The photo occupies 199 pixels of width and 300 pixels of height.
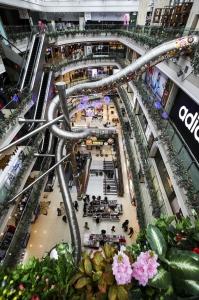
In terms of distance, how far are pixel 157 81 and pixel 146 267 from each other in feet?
44.7

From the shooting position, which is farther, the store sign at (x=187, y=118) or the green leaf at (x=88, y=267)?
the store sign at (x=187, y=118)

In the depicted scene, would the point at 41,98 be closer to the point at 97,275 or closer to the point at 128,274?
the point at 97,275

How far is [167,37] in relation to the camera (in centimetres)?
938

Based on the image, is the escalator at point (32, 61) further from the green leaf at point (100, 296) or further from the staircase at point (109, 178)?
the green leaf at point (100, 296)

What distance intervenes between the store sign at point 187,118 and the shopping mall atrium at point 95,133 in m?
0.06

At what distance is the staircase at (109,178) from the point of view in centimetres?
1761

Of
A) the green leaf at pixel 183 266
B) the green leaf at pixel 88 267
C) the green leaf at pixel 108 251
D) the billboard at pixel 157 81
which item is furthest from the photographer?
the billboard at pixel 157 81

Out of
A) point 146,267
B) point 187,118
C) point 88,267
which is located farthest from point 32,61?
point 146,267

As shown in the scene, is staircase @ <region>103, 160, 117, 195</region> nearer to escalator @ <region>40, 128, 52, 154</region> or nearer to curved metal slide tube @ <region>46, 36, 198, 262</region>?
escalator @ <region>40, 128, 52, 154</region>

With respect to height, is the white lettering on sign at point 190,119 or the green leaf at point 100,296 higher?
the white lettering on sign at point 190,119

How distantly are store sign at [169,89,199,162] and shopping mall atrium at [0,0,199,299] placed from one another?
58 millimetres

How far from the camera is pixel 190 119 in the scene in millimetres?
8633

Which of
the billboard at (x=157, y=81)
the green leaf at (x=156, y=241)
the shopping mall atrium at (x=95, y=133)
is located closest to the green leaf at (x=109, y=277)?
the green leaf at (x=156, y=241)


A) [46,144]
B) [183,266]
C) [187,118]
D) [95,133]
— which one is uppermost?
[95,133]
